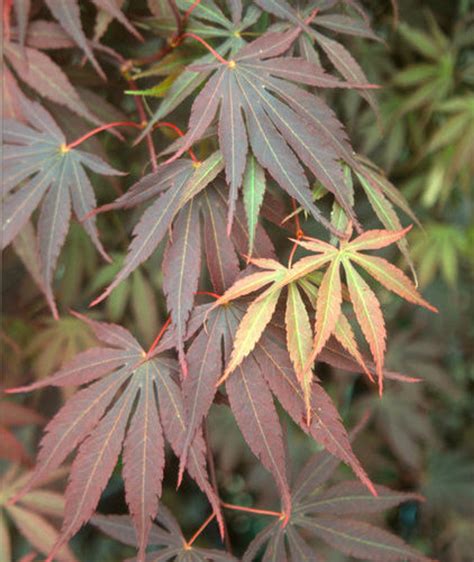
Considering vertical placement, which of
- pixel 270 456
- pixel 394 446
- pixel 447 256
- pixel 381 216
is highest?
pixel 381 216

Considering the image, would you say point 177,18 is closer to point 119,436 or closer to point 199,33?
point 199,33

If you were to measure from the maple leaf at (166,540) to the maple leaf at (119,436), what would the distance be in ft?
0.37

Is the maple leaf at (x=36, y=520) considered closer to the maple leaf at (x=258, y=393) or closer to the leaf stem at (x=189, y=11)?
the maple leaf at (x=258, y=393)

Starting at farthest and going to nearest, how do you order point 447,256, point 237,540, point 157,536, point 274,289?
1. point 237,540
2. point 447,256
3. point 157,536
4. point 274,289

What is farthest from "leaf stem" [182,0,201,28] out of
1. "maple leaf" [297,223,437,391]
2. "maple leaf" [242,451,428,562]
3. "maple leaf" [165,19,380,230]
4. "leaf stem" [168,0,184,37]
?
"maple leaf" [242,451,428,562]

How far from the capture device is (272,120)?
2.17ft

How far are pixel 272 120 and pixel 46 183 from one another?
25 cm

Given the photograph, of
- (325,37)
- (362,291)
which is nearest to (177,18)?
(325,37)

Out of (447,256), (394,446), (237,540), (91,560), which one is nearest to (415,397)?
(394,446)

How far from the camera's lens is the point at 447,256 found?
1315mm

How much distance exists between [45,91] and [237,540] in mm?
1158

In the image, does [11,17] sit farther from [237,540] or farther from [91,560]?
[237,540]

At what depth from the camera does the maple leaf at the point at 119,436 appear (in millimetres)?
629

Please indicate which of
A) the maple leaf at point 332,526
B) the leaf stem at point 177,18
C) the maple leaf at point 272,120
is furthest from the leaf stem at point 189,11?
the maple leaf at point 332,526
